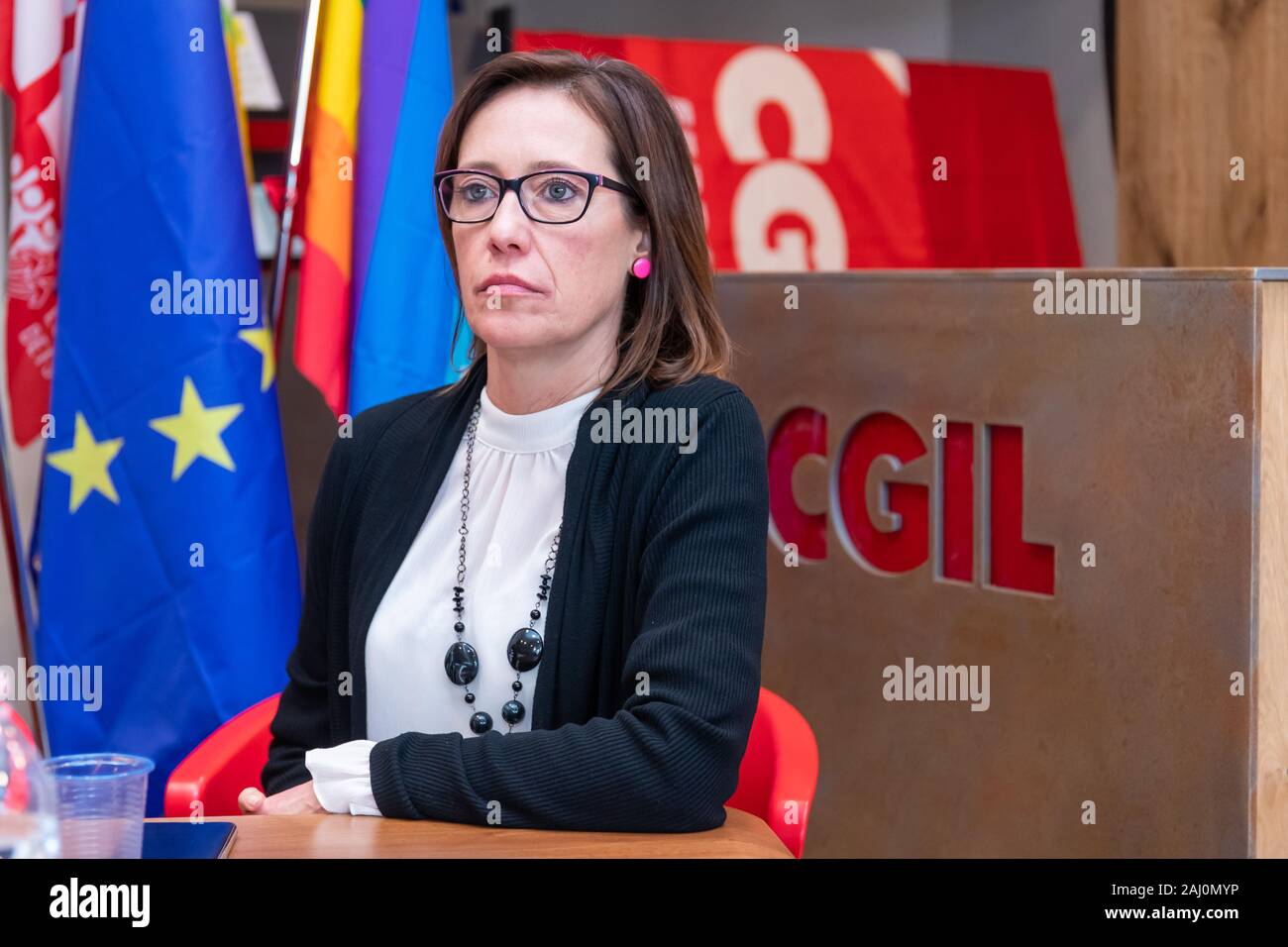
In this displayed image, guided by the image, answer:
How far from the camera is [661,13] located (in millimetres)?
5156

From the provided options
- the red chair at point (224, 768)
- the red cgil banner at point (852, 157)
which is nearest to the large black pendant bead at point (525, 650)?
the red chair at point (224, 768)

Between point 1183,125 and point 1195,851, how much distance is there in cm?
142

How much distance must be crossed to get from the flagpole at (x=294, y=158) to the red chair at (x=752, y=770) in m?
0.87

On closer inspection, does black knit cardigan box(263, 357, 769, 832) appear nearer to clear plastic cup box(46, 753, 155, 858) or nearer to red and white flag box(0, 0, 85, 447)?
clear plastic cup box(46, 753, 155, 858)

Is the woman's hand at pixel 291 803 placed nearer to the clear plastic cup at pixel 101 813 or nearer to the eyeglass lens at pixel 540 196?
the clear plastic cup at pixel 101 813

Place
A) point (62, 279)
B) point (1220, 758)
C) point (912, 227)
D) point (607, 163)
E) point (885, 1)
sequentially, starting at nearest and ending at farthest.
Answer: point (607, 163) < point (1220, 758) < point (62, 279) < point (912, 227) < point (885, 1)

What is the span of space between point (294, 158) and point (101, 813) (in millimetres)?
1674

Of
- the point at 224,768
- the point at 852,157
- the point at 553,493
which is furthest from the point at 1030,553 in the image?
the point at 852,157

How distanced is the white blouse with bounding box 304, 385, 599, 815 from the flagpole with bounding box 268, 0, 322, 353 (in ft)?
3.01

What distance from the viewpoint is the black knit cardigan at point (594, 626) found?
1.27 m

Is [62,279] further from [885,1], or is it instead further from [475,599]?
[885,1]
